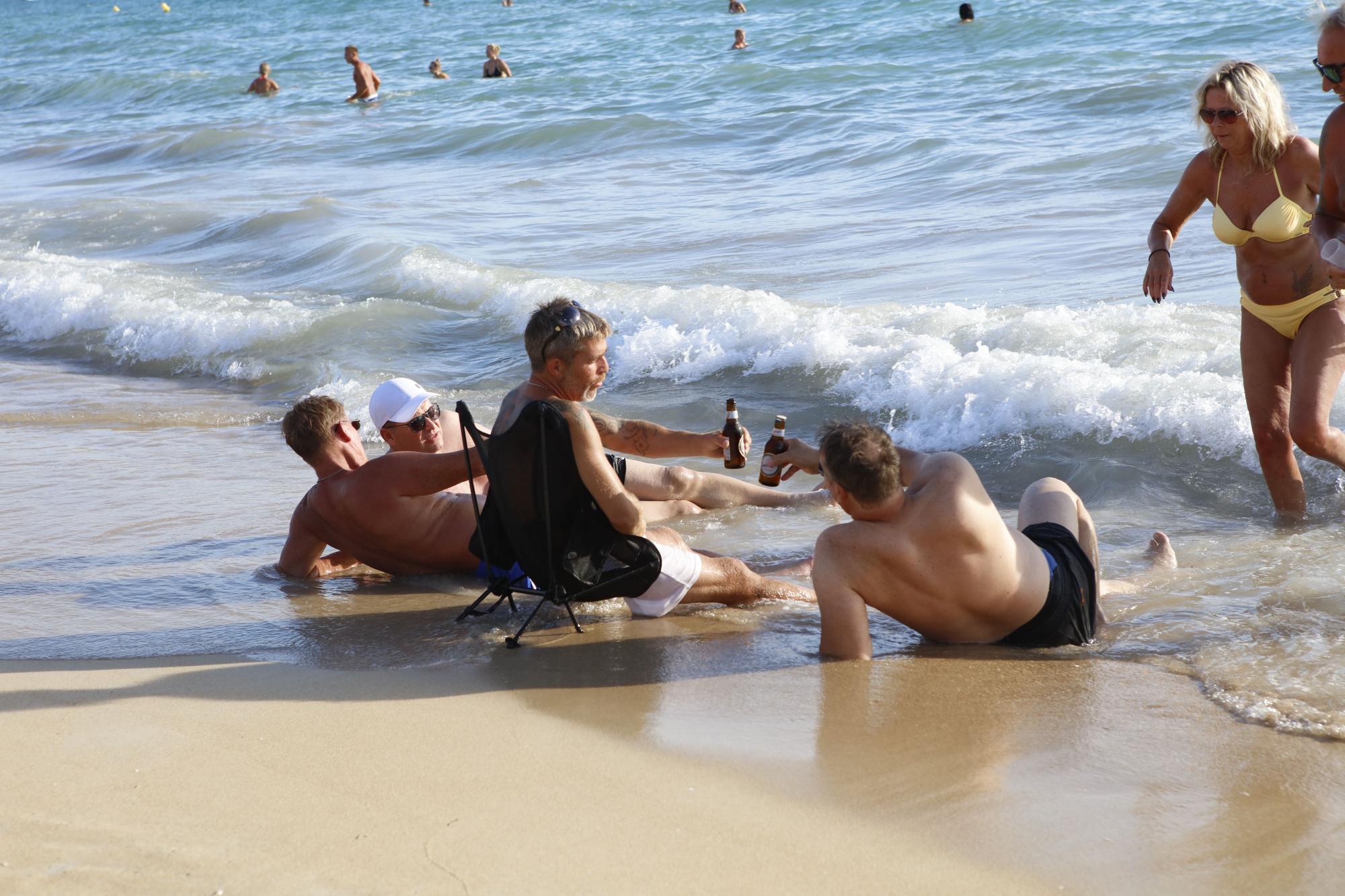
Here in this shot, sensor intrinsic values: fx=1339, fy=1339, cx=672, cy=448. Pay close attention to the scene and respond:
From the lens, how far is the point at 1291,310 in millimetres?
4730

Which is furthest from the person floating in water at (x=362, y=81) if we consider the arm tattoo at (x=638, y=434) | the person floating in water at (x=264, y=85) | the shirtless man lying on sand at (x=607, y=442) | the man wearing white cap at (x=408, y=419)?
the shirtless man lying on sand at (x=607, y=442)

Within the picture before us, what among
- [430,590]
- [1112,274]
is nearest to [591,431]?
[430,590]

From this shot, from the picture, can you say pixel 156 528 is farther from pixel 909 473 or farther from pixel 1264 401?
pixel 1264 401

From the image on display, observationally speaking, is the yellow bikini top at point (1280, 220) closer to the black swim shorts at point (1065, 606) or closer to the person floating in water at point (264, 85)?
the black swim shorts at point (1065, 606)

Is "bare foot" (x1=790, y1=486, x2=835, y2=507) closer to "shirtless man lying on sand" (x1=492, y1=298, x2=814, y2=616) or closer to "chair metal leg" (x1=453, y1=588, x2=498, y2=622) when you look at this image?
"shirtless man lying on sand" (x1=492, y1=298, x2=814, y2=616)

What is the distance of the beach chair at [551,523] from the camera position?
13.1 ft

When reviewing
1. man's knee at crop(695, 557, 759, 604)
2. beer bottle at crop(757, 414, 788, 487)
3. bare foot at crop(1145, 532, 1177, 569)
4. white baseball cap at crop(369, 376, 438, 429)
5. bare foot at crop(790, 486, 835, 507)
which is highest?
white baseball cap at crop(369, 376, 438, 429)

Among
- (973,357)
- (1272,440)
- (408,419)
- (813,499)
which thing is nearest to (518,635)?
(408,419)

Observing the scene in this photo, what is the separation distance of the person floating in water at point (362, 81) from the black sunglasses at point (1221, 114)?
20.7 m

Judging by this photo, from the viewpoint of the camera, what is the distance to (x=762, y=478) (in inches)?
183

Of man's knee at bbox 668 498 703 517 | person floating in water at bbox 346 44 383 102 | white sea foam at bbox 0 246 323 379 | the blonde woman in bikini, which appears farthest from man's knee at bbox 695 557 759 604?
person floating in water at bbox 346 44 383 102

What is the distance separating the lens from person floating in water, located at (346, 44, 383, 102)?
23.3m

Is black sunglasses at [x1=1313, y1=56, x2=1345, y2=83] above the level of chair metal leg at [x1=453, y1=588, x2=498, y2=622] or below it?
above

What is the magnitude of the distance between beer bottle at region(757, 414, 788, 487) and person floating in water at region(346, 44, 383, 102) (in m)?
20.5
